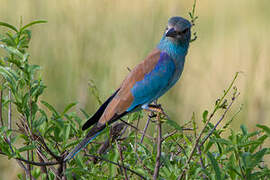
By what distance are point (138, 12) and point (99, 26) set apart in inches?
38.9

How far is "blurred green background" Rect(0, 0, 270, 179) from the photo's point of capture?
3959 mm

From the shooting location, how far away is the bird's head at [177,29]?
9.18 feet

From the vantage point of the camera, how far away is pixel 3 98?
213 centimetres

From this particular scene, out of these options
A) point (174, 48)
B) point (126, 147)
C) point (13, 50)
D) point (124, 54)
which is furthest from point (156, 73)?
point (124, 54)

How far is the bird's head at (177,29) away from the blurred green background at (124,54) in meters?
0.76

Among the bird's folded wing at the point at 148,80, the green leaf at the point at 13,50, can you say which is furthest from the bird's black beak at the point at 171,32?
the green leaf at the point at 13,50

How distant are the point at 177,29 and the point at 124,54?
6.30 feet

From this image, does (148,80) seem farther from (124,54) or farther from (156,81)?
(124,54)

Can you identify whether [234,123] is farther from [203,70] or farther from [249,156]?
[249,156]

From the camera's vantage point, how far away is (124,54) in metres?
4.70

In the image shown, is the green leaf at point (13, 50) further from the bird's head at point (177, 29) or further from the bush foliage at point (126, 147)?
the bird's head at point (177, 29)

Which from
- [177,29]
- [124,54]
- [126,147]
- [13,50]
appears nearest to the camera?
[13,50]

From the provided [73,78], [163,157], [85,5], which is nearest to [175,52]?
[163,157]

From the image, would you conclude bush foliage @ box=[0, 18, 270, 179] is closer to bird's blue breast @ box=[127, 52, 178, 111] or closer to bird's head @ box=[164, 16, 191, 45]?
bird's blue breast @ box=[127, 52, 178, 111]
